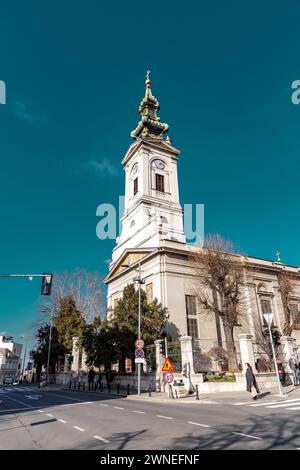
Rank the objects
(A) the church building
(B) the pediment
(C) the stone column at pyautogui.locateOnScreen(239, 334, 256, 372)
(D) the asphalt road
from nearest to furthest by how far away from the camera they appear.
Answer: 1. (D) the asphalt road
2. (C) the stone column at pyautogui.locateOnScreen(239, 334, 256, 372)
3. (A) the church building
4. (B) the pediment

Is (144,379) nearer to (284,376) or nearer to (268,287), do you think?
(284,376)

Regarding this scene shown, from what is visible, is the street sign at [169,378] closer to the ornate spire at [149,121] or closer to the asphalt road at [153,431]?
the asphalt road at [153,431]

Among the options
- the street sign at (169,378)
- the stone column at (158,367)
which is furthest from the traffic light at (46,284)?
the stone column at (158,367)

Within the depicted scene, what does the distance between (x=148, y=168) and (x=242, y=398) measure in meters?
34.2

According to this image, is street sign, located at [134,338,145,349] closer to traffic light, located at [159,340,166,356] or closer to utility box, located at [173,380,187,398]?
utility box, located at [173,380,187,398]

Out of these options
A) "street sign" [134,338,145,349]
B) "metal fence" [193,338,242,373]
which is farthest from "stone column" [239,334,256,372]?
"street sign" [134,338,145,349]

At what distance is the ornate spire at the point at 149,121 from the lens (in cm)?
5243

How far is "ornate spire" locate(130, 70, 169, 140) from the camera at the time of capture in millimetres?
52428

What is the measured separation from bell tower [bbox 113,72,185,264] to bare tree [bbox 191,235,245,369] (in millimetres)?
6959

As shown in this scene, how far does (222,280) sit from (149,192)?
18820mm

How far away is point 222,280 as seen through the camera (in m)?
29.0

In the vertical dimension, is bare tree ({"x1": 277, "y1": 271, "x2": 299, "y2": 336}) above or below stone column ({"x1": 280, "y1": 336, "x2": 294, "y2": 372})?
above
